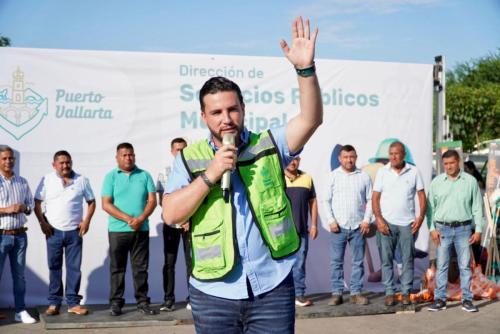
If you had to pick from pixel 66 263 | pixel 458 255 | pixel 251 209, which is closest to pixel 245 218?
pixel 251 209

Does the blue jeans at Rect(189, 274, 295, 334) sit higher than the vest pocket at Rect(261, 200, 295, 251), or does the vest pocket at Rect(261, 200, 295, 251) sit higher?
the vest pocket at Rect(261, 200, 295, 251)

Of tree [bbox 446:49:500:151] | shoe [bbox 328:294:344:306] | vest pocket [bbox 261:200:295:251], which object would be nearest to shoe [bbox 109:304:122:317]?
shoe [bbox 328:294:344:306]

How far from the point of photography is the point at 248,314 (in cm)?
257

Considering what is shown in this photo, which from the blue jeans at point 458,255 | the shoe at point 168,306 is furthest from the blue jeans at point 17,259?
the blue jeans at point 458,255

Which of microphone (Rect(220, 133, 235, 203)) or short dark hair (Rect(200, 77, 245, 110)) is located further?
short dark hair (Rect(200, 77, 245, 110))

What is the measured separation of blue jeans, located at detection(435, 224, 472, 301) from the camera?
7.68 meters

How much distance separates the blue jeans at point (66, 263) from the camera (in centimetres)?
→ 732

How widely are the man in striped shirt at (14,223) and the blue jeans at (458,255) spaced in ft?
15.2

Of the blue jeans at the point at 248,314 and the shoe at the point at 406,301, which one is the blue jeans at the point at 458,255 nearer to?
the shoe at the point at 406,301

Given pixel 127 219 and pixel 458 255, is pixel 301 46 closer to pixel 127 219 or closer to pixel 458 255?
pixel 127 219

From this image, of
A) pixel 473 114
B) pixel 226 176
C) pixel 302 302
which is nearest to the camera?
pixel 226 176

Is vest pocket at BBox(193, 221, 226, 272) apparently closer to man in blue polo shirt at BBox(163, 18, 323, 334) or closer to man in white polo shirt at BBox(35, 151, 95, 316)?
man in blue polo shirt at BBox(163, 18, 323, 334)

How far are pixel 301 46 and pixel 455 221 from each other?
5677 millimetres

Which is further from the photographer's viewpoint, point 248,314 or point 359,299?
point 359,299
